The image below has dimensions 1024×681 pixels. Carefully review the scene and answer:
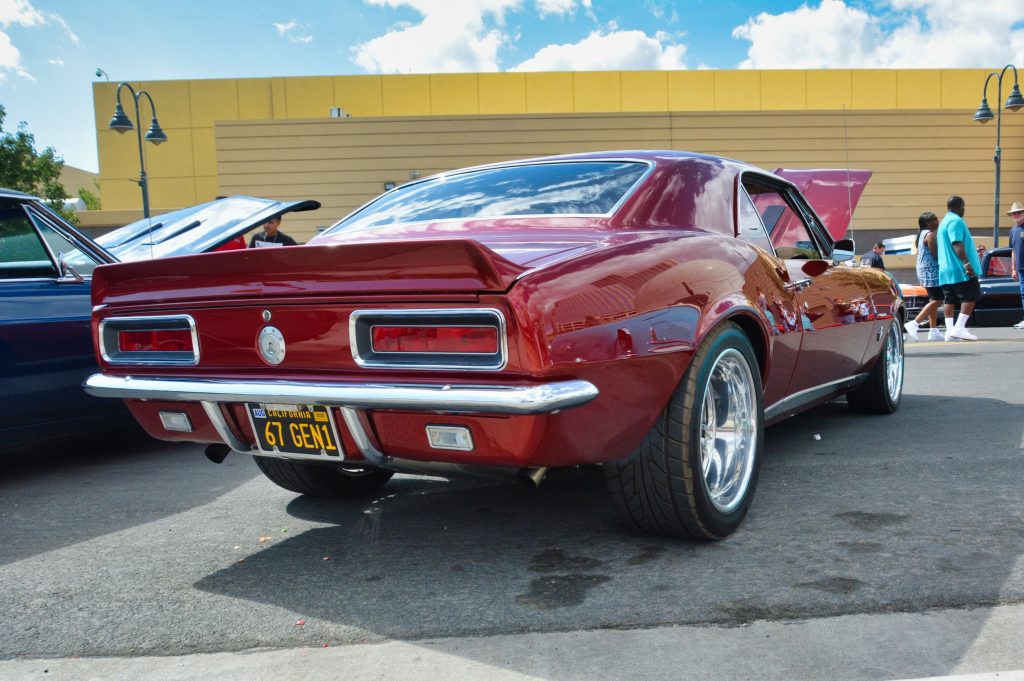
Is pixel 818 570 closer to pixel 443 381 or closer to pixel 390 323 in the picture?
pixel 443 381

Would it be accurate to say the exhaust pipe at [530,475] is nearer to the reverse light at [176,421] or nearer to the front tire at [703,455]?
the front tire at [703,455]

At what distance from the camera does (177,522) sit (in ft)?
11.2

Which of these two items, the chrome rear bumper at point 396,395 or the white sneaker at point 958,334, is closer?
the chrome rear bumper at point 396,395

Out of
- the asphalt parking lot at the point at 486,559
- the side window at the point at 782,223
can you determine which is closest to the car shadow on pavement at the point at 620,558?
the asphalt parking lot at the point at 486,559

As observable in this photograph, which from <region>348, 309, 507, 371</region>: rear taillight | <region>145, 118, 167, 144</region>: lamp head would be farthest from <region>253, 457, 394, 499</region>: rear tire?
<region>145, 118, 167, 144</region>: lamp head

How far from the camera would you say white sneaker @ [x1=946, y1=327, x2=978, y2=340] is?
10.1m

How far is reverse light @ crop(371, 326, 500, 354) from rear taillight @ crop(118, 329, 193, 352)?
76 cm

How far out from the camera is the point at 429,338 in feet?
7.48

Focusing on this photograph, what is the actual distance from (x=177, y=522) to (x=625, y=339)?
6.88 feet

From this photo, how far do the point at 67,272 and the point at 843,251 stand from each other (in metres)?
3.99

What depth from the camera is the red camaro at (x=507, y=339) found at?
2203 millimetres

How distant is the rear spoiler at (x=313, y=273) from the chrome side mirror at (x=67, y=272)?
1677 mm

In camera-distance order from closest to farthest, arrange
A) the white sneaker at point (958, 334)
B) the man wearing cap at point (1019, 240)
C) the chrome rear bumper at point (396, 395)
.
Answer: the chrome rear bumper at point (396, 395)
the white sneaker at point (958, 334)
the man wearing cap at point (1019, 240)

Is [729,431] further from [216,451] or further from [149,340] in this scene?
[149,340]
